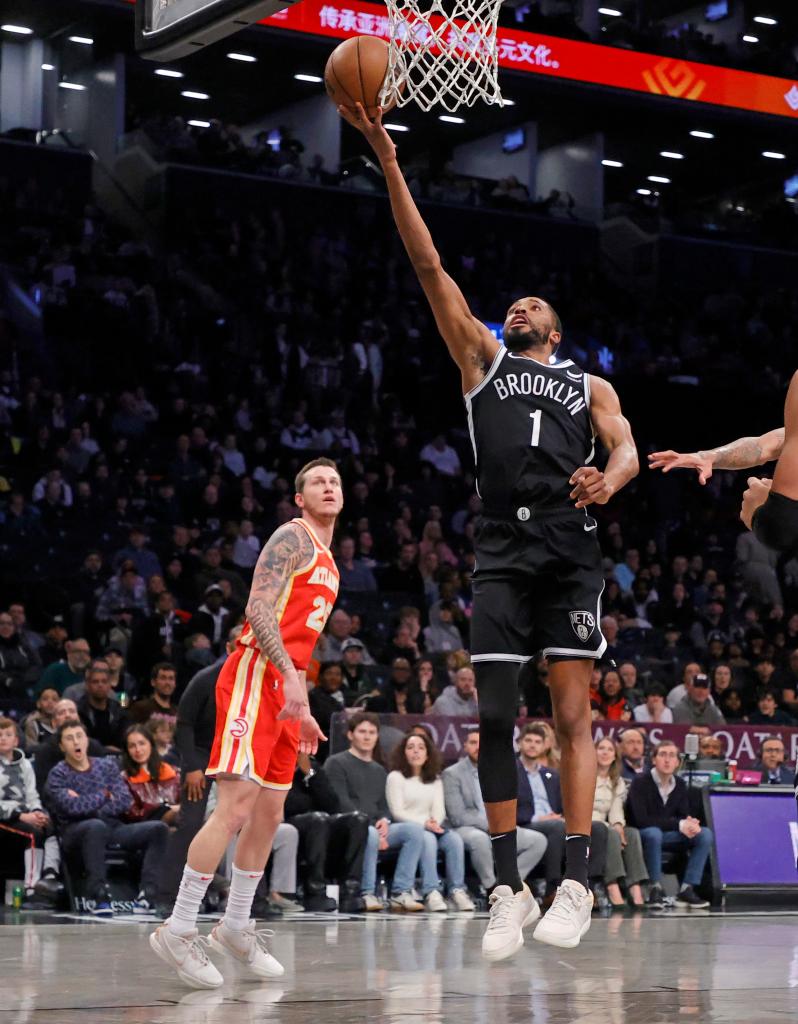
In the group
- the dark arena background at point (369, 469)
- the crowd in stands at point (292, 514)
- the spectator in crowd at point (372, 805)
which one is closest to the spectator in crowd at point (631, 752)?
the dark arena background at point (369, 469)

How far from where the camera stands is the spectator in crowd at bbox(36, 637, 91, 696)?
45.0 ft

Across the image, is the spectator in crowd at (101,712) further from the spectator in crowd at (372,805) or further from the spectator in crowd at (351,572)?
the spectator in crowd at (351,572)

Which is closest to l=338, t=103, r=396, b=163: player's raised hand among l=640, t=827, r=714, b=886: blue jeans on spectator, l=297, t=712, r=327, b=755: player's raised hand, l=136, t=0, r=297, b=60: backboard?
l=136, t=0, r=297, b=60: backboard

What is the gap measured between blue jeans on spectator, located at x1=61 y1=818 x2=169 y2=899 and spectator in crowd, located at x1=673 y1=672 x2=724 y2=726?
5.96m

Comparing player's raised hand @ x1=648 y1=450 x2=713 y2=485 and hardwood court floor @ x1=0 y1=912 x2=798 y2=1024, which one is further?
player's raised hand @ x1=648 y1=450 x2=713 y2=485

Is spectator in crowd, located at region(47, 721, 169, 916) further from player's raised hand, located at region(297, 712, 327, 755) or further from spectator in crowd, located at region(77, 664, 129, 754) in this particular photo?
player's raised hand, located at region(297, 712, 327, 755)

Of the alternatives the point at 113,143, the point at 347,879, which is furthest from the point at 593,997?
the point at 113,143

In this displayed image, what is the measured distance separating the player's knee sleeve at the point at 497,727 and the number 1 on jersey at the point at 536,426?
915mm

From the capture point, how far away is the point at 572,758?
6531 mm

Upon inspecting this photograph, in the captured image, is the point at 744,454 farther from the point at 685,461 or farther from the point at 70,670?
the point at 70,670

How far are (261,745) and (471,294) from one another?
2177 centimetres

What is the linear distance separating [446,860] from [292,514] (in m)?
7.55

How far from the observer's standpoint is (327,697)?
13375 millimetres

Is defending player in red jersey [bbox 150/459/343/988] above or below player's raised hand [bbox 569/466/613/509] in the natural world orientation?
below
